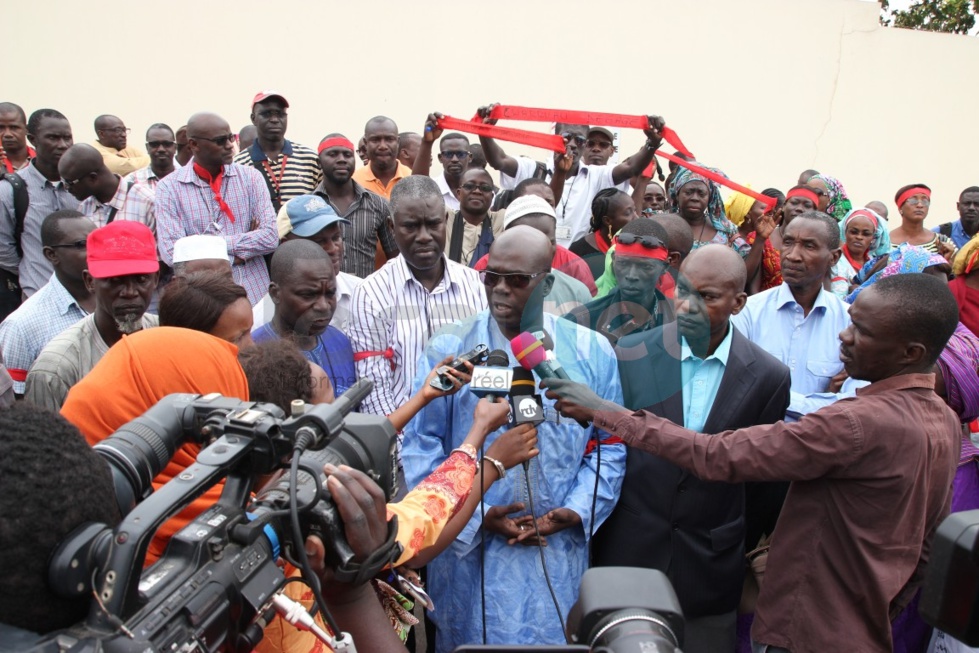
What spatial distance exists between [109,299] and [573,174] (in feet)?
13.9

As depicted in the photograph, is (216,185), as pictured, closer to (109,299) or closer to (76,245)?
(76,245)

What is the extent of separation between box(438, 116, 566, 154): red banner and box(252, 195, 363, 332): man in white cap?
96cm

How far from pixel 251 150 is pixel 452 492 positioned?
480 centimetres

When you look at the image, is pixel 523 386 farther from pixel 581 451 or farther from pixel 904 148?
pixel 904 148

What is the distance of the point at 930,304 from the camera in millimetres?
2486

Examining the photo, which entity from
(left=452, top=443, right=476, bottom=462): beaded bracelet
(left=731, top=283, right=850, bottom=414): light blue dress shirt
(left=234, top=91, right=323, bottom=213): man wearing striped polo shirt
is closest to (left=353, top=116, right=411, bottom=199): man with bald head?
(left=234, top=91, right=323, bottom=213): man wearing striped polo shirt

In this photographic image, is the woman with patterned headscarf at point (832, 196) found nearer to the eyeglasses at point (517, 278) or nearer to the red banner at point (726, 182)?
the red banner at point (726, 182)

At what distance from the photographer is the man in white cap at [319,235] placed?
395 centimetres

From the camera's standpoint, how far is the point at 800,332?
3.83m

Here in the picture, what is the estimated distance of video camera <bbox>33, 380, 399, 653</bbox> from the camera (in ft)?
3.78

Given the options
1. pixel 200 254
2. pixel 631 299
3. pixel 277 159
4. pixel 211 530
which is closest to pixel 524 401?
pixel 631 299

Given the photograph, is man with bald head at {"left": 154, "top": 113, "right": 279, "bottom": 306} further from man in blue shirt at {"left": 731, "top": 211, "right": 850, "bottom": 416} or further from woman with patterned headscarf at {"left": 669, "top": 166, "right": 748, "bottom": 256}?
woman with patterned headscarf at {"left": 669, "top": 166, "right": 748, "bottom": 256}

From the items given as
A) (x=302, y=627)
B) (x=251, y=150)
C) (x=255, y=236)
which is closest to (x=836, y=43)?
(x=251, y=150)

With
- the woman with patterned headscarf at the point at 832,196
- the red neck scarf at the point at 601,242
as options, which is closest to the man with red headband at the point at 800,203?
the woman with patterned headscarf at the point at 832,196
